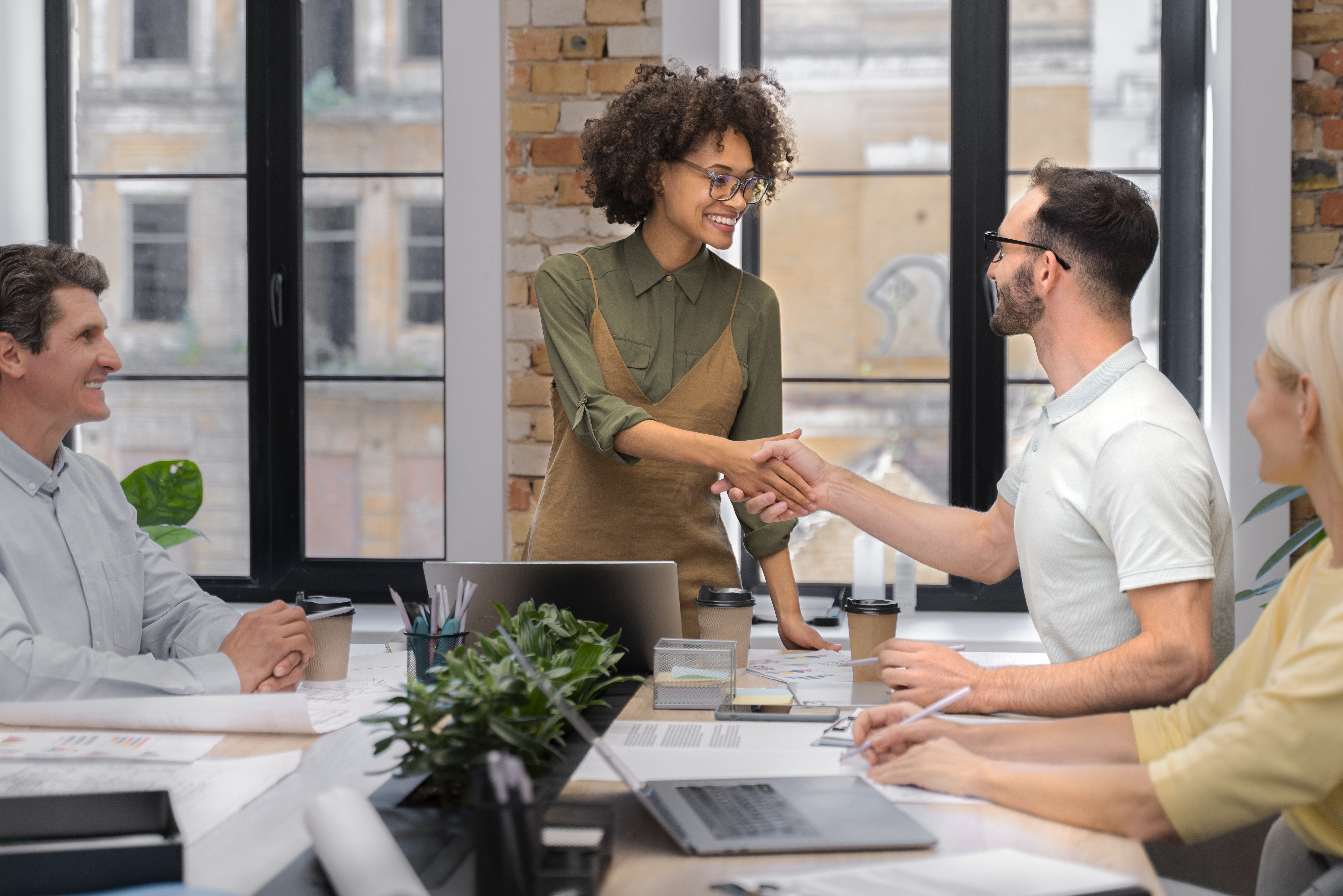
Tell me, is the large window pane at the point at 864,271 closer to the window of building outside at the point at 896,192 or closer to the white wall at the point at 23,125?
the window of building outside at the point at 896,192

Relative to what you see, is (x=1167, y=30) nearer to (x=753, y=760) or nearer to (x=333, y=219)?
(x=333, y=219)

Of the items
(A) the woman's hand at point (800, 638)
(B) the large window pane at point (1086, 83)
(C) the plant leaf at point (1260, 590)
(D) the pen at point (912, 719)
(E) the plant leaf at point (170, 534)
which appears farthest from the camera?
(B) the large window pane at point (1086, 83)

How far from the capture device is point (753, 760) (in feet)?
4.05

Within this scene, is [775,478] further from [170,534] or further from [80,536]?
[170,534]

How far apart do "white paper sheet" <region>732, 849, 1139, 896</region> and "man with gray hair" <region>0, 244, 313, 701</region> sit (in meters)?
0.93

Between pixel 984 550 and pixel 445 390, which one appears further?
pixel 445 390

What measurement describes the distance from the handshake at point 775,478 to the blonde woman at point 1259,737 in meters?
0.82

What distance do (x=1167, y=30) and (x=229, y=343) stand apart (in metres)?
2.89

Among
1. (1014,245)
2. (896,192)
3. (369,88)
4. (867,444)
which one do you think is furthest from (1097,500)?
(369,88)

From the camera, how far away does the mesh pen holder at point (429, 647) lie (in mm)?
1503

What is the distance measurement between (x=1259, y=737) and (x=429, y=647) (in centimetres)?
101

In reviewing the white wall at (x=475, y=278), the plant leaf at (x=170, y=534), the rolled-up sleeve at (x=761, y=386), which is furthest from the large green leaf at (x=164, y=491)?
the rolled-up sleeve at (x=761, y=386)

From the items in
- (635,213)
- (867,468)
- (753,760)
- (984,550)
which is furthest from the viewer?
(867,468)

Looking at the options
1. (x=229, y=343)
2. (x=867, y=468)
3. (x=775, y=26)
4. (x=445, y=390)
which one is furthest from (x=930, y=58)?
(x=229, y=343)
